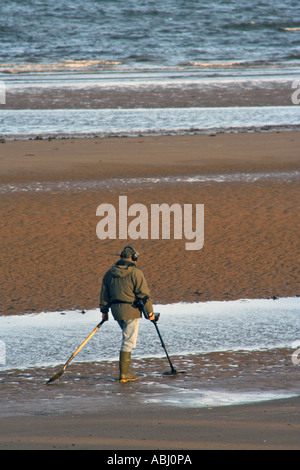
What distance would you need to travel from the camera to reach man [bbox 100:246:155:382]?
7695 mm

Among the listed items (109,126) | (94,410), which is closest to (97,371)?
(94,410)

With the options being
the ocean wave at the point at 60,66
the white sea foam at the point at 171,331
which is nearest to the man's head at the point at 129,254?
the white sea foam at the point at 171,331

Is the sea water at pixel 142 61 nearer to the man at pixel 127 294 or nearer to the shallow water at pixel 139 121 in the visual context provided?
the shallow water at pixel 139 121

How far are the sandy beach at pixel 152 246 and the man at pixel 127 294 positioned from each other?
0.85 metres

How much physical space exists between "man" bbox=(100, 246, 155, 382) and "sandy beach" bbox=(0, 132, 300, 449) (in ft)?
2.80

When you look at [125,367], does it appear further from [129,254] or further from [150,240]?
[150,240]

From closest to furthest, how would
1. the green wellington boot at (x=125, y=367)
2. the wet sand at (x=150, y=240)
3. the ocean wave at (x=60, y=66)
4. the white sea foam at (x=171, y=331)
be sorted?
the green wellington boot at (x=125, y=367) → the white sea foam at (x=171, y=331) → the wet sand at (x=150, y=240) → the ocean wave at (x=60, y=66)

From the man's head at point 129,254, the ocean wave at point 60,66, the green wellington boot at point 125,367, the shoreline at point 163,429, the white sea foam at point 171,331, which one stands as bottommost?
the white sea foam at point 171,331

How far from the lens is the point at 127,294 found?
7.73m

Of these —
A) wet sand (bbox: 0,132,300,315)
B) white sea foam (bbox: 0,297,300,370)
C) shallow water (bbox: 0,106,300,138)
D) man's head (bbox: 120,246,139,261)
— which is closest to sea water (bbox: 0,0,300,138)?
shallow water (bbox: 0,106,300,138)

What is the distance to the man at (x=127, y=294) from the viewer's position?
7695 millimetres

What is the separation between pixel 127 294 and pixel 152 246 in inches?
217

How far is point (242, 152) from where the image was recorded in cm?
2095
